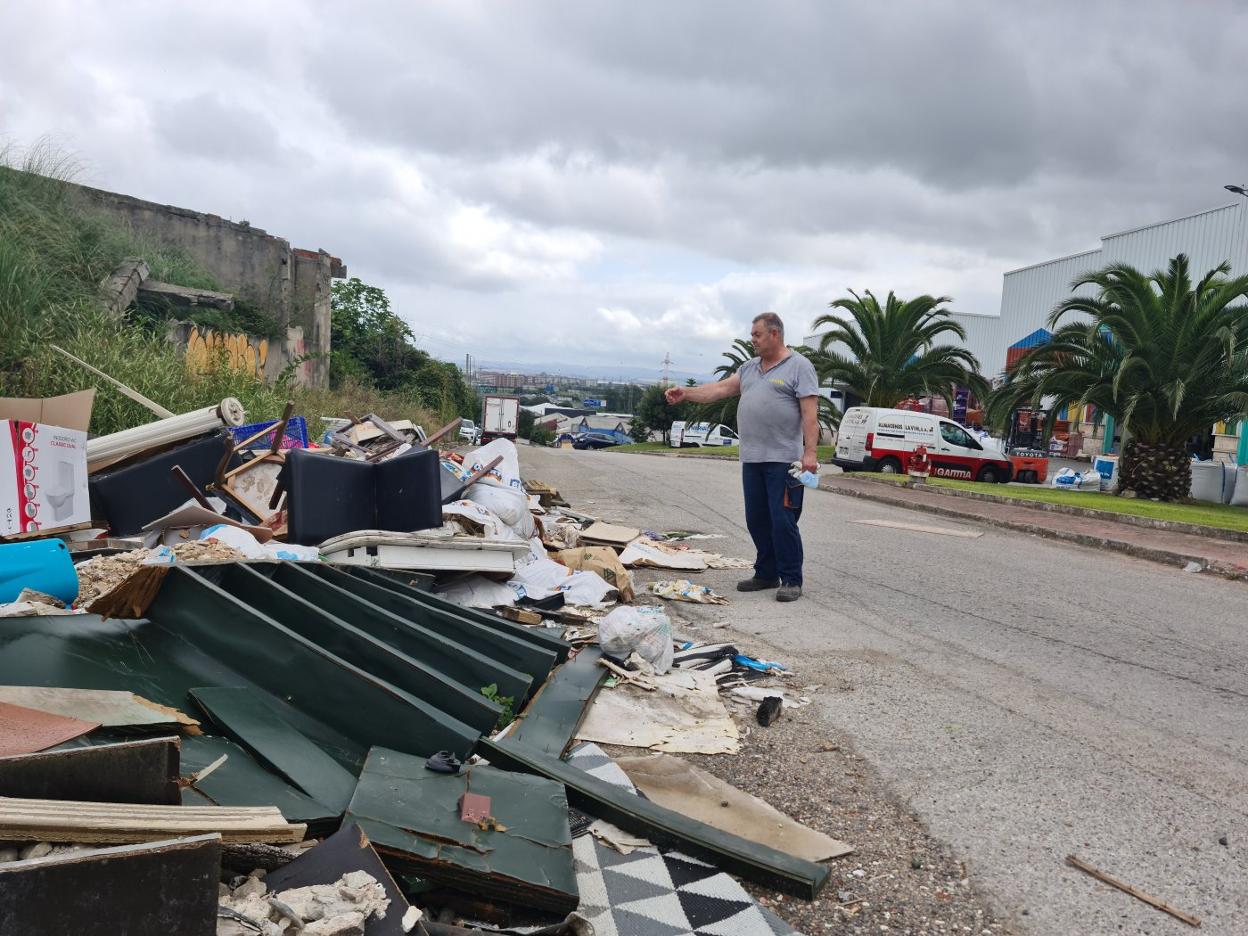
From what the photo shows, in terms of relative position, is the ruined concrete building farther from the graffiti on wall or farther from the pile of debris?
the pile of debris

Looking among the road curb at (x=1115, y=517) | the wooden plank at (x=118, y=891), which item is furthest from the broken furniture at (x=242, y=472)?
the road curb at (x=1115, y=517)

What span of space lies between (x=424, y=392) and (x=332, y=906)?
31.5m

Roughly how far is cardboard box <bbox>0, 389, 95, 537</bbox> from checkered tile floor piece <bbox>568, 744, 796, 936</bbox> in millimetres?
4330

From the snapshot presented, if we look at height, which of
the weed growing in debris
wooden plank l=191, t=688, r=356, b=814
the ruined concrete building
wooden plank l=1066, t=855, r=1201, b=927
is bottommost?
wooden plank l=1066, t=855, r=1201, b=927

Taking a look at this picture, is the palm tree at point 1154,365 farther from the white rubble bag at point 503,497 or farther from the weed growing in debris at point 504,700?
the weed growing in debris at point 504,700

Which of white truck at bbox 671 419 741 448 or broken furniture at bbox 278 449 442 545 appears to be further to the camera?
white truck at bbox 671 419 741 448

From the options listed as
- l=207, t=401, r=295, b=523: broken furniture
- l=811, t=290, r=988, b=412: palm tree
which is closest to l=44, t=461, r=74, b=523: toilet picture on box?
l=207, t=401, r=295, b=523: broken furniture

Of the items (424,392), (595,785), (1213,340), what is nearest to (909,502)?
(1213,340)

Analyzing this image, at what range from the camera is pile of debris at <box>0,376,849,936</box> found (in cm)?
193

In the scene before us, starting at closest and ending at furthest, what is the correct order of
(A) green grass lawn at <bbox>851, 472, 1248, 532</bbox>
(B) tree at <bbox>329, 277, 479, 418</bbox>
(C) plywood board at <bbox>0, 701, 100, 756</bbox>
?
1. (C) plywood board at <bbox>0, 701, 100, 756</bbox>
2. (A) green grass lawn at <bbox>851, 472, 1248, 532</bbox>
3. (B) tree at <bbox>329, 277, 479, 418</bbox>

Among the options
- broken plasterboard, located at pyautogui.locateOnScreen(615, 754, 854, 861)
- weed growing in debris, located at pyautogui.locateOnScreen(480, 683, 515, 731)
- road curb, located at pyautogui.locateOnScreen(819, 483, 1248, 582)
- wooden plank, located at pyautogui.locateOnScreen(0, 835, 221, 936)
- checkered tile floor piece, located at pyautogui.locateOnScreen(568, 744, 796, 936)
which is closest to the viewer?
wooden plank, located at pyautogui.locateOnScreen(0, 835, 221, 936)

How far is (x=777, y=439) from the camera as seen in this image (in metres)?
6.68

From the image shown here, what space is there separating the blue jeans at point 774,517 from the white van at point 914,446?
63.3ft

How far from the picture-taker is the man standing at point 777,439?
6.60 m
